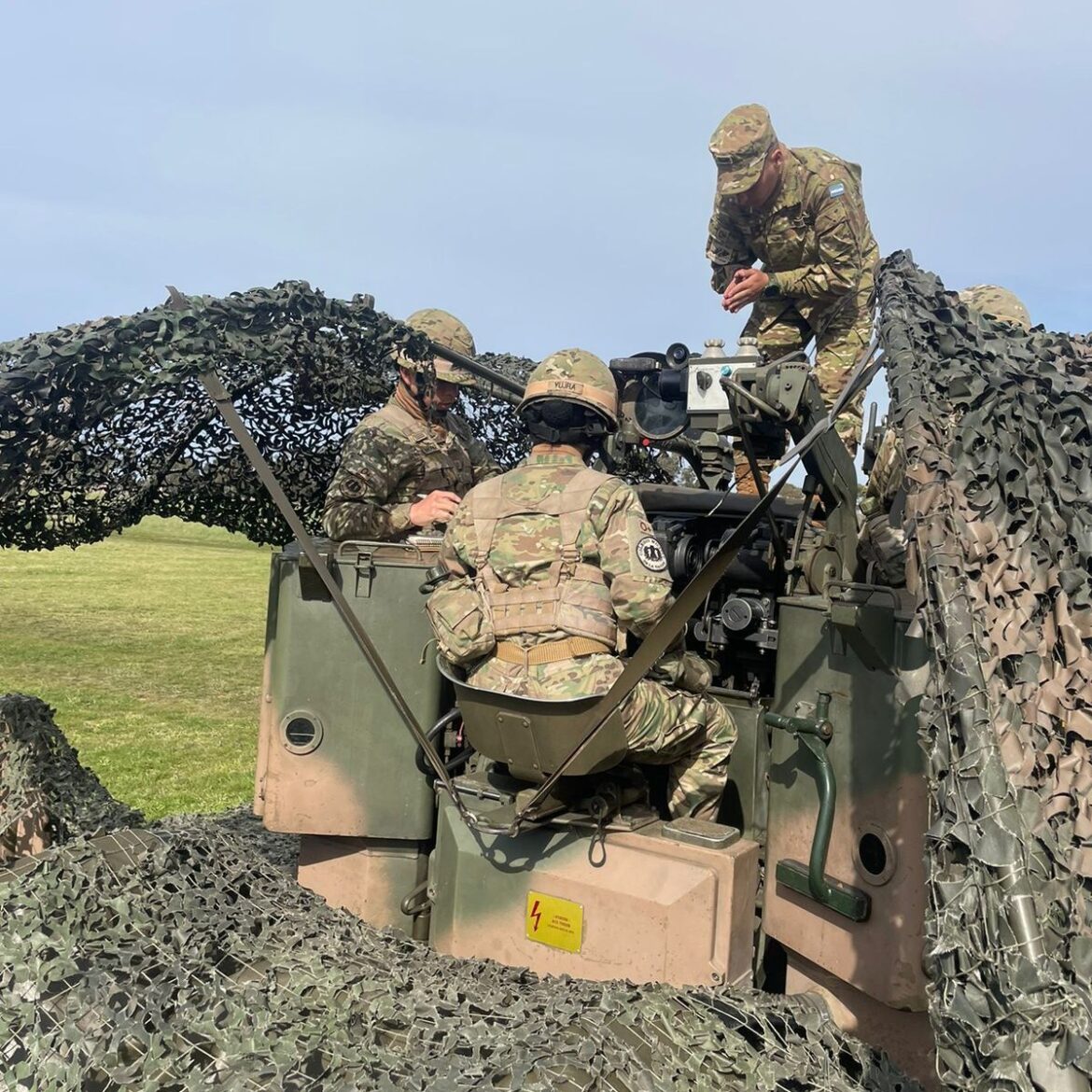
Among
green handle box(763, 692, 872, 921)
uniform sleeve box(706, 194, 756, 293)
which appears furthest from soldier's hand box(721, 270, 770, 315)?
green handle box(763, 692, 872, 921)

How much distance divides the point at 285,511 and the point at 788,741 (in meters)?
1.76

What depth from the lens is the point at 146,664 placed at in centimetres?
1438

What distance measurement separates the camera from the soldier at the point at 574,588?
3223 mm

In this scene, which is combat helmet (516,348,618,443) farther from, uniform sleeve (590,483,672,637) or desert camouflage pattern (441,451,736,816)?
uniform sleeve (590,483,672,637)

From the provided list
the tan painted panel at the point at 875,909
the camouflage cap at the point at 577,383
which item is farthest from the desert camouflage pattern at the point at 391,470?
the tan painted panel at the point at 875,909

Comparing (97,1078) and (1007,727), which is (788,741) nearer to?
(1007,727)

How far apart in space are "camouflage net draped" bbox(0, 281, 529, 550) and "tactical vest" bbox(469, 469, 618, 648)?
141 cm

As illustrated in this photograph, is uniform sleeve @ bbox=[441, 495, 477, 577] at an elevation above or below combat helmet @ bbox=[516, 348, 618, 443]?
below

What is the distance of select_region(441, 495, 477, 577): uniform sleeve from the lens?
347cm

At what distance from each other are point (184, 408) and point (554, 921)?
265 cm

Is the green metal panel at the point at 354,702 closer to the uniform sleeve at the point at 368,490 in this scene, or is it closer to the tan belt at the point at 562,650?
the uniform sleeve at the point at 368,490

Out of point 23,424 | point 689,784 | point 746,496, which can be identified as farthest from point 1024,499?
point 23,424

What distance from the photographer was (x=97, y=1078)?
8.15ft

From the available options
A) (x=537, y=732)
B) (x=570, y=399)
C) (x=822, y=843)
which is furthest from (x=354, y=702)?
(x=822, y=843)
